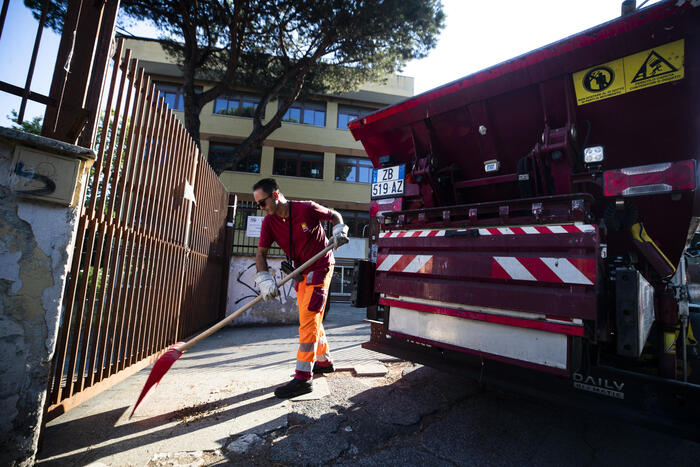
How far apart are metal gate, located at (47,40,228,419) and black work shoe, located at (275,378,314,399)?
4.25ft

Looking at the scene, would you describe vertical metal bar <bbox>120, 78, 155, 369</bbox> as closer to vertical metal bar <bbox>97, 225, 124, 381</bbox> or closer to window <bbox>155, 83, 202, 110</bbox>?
vertical metal bar <bbox>97, 225, 124, 381</bbox>

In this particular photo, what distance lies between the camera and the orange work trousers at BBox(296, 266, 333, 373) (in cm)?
296

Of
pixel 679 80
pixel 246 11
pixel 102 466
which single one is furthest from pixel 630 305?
pixel 246 11

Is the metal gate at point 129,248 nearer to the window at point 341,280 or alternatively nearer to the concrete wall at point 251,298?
the concrete wall at point 251,298

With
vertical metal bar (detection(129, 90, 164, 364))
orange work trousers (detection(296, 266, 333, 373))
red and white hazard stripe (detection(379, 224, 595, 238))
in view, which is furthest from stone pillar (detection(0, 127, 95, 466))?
red and white hazard stripe (detection(379, 224, 595, 238))

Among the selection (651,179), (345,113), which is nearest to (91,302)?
(651,179)

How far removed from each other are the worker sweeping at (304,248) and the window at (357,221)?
13.3 meters

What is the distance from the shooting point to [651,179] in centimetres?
222

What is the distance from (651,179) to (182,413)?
11.6ft

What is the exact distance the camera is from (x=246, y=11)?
386 inches

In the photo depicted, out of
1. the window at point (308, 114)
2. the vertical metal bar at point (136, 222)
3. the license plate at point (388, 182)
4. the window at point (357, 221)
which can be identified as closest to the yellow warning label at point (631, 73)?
the license plate at point (388, 182)

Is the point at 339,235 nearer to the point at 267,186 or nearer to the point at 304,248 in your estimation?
the point at 304,248

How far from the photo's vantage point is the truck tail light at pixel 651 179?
7.00ft

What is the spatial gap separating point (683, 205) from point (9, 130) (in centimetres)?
428
